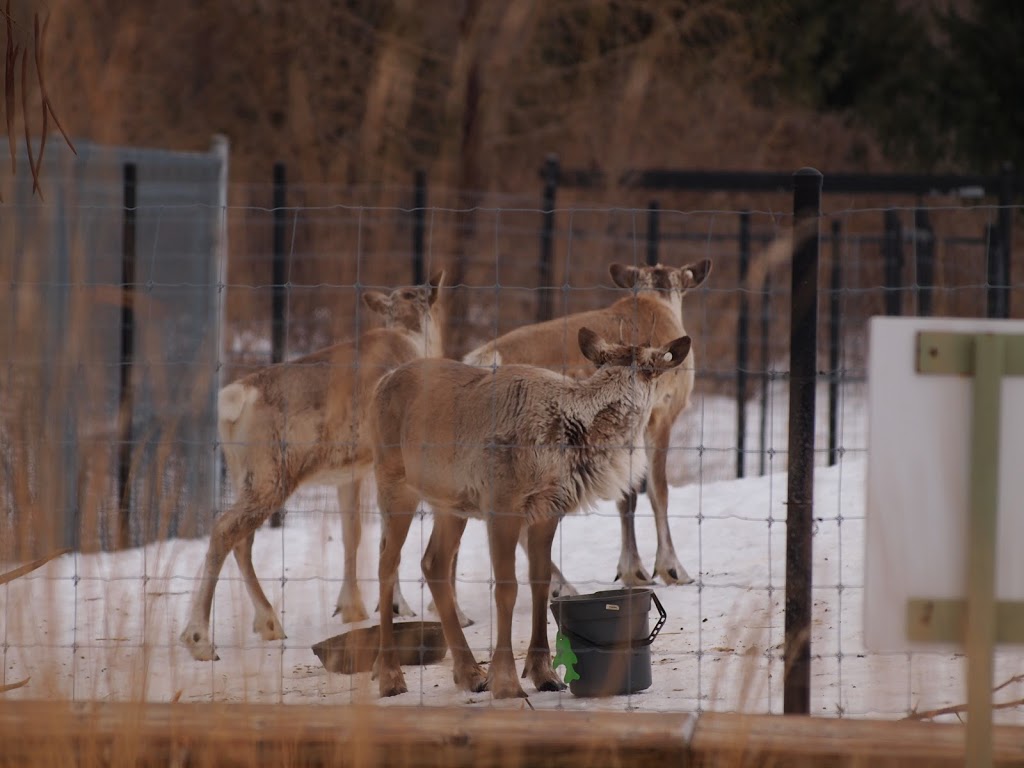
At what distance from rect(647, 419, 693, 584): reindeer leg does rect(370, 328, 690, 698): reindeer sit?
6.59 feet

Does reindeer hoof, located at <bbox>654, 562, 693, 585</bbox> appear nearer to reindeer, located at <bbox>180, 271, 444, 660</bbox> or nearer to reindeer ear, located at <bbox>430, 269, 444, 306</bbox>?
reindeer, located at <bbox>180, 271, 444, 660</bbox>

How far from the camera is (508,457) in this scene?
5.75 m

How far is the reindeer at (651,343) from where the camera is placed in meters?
8.12

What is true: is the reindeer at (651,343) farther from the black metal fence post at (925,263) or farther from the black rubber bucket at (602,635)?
the black metal fence post at (925,263)

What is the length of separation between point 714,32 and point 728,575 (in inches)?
551

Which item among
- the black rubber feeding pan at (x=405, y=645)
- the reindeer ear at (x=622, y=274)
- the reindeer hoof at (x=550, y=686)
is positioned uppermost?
the reindeer ear at (x=622, y=274)

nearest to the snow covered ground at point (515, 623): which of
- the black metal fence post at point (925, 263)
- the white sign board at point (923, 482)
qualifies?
the white sign board at point (923, 482)

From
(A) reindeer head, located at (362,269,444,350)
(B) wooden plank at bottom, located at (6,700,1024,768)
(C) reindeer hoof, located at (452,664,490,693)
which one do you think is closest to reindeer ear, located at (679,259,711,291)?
(A) reindeer head, located at (362,269,444,350)

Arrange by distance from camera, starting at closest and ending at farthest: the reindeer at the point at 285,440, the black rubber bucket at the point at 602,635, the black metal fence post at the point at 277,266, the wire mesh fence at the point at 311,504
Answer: the wire mesh fence at the point at 311,504 → the black rubber bucket at the point at 602,635 → the reindeer at the point at 285,440 → the black metal fence post at the point at 277,266

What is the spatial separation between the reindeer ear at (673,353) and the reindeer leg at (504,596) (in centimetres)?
92

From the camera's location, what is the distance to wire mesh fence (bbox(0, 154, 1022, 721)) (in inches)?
181

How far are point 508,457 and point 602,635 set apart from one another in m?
0.86

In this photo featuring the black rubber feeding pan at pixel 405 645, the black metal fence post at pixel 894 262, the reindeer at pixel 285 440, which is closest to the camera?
the black rubber feeding pan at pixel 405 645

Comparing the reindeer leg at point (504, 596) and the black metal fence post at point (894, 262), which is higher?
the black metal fence post at point (894, 262)
